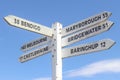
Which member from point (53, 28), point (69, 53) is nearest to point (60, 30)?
point (53, 28)

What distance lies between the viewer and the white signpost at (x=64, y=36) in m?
8.48

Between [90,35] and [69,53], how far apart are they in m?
0.77

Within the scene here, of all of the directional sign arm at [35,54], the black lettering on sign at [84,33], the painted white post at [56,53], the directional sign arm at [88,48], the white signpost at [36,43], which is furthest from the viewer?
the white signpost at [36,43]

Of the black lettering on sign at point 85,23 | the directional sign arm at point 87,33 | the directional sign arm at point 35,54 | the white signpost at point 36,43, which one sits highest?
the black lettering on sign at point 85,23

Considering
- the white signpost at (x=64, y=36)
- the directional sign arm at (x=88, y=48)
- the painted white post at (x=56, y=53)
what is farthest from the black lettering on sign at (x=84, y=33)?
the painted white post at (x=56, y=53)

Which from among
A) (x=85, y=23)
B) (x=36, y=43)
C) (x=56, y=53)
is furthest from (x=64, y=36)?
(x=36, y=43)

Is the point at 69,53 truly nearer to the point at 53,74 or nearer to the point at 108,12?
the point at 53,74

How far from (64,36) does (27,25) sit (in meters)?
1.05

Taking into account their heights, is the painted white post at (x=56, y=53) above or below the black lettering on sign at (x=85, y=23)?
below

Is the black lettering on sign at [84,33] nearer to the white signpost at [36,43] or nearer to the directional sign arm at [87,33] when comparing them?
the directional sign arm at [87,33]

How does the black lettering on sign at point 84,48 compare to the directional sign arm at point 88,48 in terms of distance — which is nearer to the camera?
the directional sign arm at point 88,48

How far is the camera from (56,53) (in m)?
9.09

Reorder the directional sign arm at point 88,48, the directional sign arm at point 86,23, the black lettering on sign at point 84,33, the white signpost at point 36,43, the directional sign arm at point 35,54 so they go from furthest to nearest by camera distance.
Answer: the white signpost at point 36,43 → the directional sign arm at point 35,54 → the black lettering on sign at point 84,33 → the directional sign arm at point 86,23 → the directional sign arm at point 88,48

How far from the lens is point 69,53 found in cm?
901
